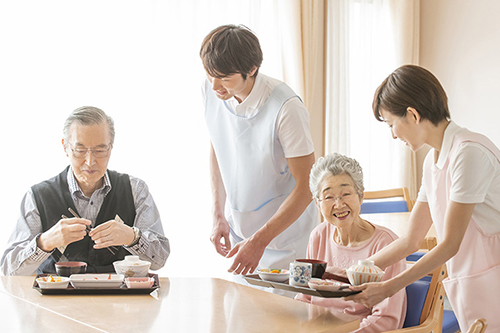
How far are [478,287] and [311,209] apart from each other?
0.83 m

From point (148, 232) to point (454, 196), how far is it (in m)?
1.22

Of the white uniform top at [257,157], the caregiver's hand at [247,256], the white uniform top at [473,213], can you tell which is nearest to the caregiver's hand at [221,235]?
the white uniform top at [257,157]

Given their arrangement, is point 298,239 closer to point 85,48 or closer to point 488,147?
point 488,147

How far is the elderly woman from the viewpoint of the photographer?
1.87 m

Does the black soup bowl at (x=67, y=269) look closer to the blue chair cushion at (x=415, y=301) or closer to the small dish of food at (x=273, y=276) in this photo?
the small dish of food at (x=273, y=276)

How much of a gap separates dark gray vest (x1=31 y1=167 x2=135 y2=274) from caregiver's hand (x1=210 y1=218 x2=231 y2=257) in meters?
0.36

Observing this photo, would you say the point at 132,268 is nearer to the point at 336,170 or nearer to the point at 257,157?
the point at 257,157

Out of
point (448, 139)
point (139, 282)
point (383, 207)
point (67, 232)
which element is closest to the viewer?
point (448, 139)

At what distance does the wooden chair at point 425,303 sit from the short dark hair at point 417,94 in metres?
0.52

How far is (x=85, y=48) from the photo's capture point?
11.6 feet

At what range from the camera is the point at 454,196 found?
1.55 meters

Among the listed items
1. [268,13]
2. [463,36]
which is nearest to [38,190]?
[268,13]

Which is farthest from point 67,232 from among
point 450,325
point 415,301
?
point 450,325

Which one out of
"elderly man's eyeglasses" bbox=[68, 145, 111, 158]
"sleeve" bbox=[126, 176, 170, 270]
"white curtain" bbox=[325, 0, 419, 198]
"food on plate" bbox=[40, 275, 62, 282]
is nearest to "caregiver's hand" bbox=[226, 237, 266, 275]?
"sleeve" bbox=[126, 176, 170, 270]
